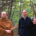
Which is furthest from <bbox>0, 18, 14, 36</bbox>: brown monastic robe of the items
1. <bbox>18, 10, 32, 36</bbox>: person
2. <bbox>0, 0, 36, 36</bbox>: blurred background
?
<bbox>0, 0, 36, 36</bbox>: blurred background

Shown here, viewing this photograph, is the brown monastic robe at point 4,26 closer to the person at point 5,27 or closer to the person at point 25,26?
the person at point 5,27

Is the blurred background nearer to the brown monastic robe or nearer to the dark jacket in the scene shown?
the brown monastic robe

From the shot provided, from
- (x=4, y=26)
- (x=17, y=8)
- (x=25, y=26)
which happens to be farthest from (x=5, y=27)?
(x=17, y=8)

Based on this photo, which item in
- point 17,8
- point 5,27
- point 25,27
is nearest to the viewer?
point 25,27

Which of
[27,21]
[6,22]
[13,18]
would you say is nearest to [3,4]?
[13,18]

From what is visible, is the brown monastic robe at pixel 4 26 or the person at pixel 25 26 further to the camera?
the brown monastic robe at pixel 4 26

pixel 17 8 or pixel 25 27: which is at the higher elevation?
pixel 17 8

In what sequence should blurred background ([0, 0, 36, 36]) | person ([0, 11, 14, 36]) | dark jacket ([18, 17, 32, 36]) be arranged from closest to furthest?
1. dark jacket ([18, 17, 32, 36])
2. person ([0, 11, 14, 36])
3. blurred background ([0, 0, 36, 36])

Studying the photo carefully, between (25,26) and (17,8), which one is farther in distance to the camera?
(17,8)

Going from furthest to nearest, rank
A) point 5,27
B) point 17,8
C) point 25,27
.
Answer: point 17,8, point 5,27, point 25,27


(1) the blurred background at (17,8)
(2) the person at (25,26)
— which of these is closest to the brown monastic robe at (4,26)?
(2) the person at (25,26)

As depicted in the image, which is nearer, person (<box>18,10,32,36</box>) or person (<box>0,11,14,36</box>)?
person (<box>18,10,32,36</box>)

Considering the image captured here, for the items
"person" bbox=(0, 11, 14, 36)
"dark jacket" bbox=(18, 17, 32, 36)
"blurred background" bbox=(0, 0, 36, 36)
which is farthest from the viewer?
"blurred background" bbox=(0, 0, 36, 36)

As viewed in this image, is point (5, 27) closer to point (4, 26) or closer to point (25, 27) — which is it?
point (4, 26)
